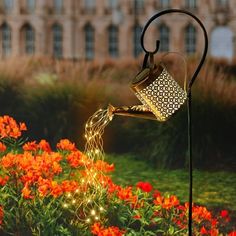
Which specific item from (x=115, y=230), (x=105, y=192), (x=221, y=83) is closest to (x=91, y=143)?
(x=105, y=192)

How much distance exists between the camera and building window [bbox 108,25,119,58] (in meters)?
3.50

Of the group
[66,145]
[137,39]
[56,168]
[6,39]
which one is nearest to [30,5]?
[6,39]

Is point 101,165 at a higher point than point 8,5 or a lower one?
lower

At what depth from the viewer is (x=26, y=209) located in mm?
3105

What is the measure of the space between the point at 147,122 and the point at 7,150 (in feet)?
2.36

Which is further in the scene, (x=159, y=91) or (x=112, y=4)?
(x=112, y=4)

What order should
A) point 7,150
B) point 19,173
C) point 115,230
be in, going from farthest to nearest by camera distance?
point 7,150 < point 19,173 < point 115,230

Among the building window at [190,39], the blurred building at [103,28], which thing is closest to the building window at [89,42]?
the blurred building at [103,28]

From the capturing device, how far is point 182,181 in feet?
10.9

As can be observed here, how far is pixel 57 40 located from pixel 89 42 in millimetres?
167

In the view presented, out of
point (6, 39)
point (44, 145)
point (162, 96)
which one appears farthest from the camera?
point (6, 39)

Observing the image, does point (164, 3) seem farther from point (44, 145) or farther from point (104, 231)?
point (104, 231)

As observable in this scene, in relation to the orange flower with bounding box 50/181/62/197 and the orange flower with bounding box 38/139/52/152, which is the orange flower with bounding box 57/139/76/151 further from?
the orange flower with bounding box 50/181/62/197

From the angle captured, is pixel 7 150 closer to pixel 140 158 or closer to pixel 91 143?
pixel 91 143
